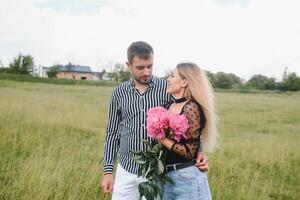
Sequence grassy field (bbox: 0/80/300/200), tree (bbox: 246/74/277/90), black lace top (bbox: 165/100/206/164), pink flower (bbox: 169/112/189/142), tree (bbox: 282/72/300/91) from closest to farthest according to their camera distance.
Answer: pink flower (bbox: 169/112/189/142) → black lace top (bbox: 165/100/206/164) → grassy field (bbox: 0/80/300/200) → tree (bbox: 282/72/300/91) → tree (bbox: 246/74/277/90)

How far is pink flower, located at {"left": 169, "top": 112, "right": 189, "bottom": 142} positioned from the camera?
10.1 feet

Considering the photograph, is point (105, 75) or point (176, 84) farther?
point (105, 75)

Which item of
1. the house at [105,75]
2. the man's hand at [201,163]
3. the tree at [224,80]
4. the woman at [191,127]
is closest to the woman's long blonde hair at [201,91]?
the woman at [191,127]

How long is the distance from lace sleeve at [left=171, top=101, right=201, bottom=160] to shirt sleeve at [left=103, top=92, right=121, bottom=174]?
799 millimetres

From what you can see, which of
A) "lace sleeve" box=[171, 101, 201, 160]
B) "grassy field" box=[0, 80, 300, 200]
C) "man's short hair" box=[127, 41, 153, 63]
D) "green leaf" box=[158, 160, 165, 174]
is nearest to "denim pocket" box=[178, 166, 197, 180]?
"lace sleeve" box=[171, 101, 201, 160]

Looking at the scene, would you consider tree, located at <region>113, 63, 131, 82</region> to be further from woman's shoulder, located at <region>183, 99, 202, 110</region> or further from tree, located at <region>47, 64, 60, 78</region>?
woman's shoulder, located at <region>183, 99, 202, 110</region>

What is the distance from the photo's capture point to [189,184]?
3.28 m

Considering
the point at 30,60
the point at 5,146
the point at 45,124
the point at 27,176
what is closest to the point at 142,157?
the point at 27,176

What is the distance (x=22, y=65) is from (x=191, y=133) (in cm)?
7669

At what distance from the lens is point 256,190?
6.76 metres

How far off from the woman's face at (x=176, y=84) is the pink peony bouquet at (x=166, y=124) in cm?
28

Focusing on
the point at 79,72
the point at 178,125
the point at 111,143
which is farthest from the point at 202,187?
the point at 79,72

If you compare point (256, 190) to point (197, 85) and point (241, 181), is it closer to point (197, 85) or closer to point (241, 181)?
point (241, 181)

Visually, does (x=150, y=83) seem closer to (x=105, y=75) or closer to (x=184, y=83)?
(x=184, y=83)
